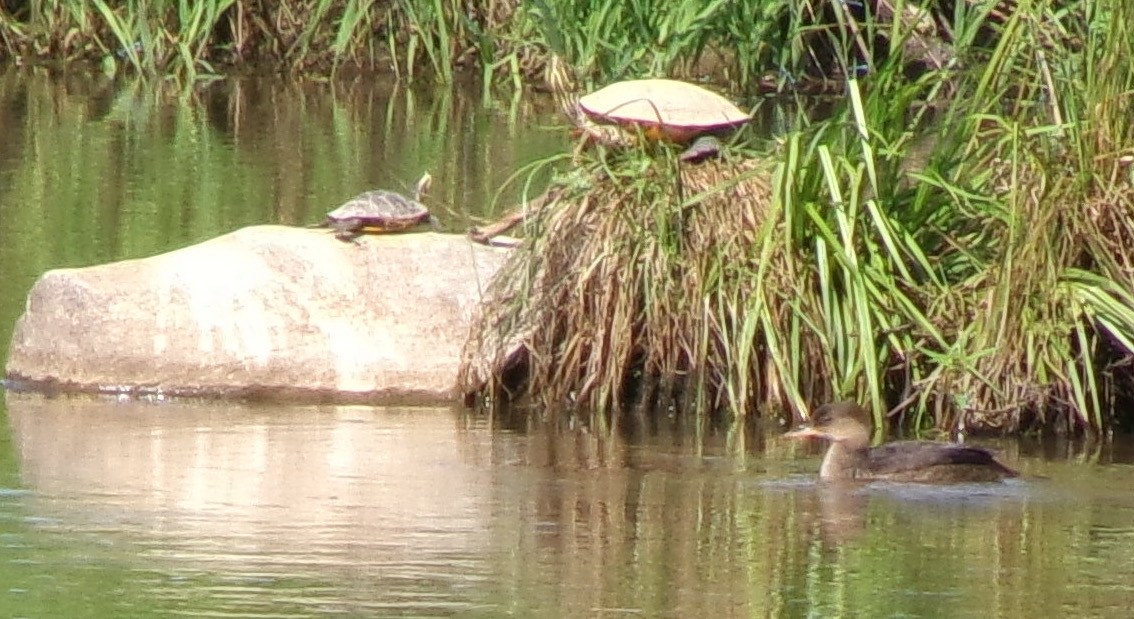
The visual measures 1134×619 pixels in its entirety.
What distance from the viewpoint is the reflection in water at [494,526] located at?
6910mm

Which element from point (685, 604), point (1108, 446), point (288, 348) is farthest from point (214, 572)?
point (1108, 446)

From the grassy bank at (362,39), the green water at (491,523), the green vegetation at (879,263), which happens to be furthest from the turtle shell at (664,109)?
the grassy bank at (362,39)

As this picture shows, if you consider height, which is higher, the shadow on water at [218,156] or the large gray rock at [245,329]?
the shadow on water at [218,156]

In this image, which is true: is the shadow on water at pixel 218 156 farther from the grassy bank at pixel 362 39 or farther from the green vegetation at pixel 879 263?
the green vegetation at pixel 879 263

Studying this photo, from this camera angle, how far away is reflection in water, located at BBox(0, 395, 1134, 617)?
22.7 ft

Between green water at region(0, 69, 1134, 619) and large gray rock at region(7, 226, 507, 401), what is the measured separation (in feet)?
0.72

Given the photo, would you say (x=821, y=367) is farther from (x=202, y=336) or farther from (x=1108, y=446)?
(x=202, y=336)

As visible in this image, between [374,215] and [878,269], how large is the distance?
209 cm

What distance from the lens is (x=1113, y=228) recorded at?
988 centimetres

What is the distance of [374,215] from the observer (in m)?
10.6

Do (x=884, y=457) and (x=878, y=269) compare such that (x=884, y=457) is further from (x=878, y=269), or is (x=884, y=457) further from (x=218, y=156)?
(x=218, y=156)

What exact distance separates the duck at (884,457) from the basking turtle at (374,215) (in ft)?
7.74

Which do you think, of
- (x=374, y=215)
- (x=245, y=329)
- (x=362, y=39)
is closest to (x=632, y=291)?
(x=374, y=215)

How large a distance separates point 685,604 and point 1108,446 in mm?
3220
